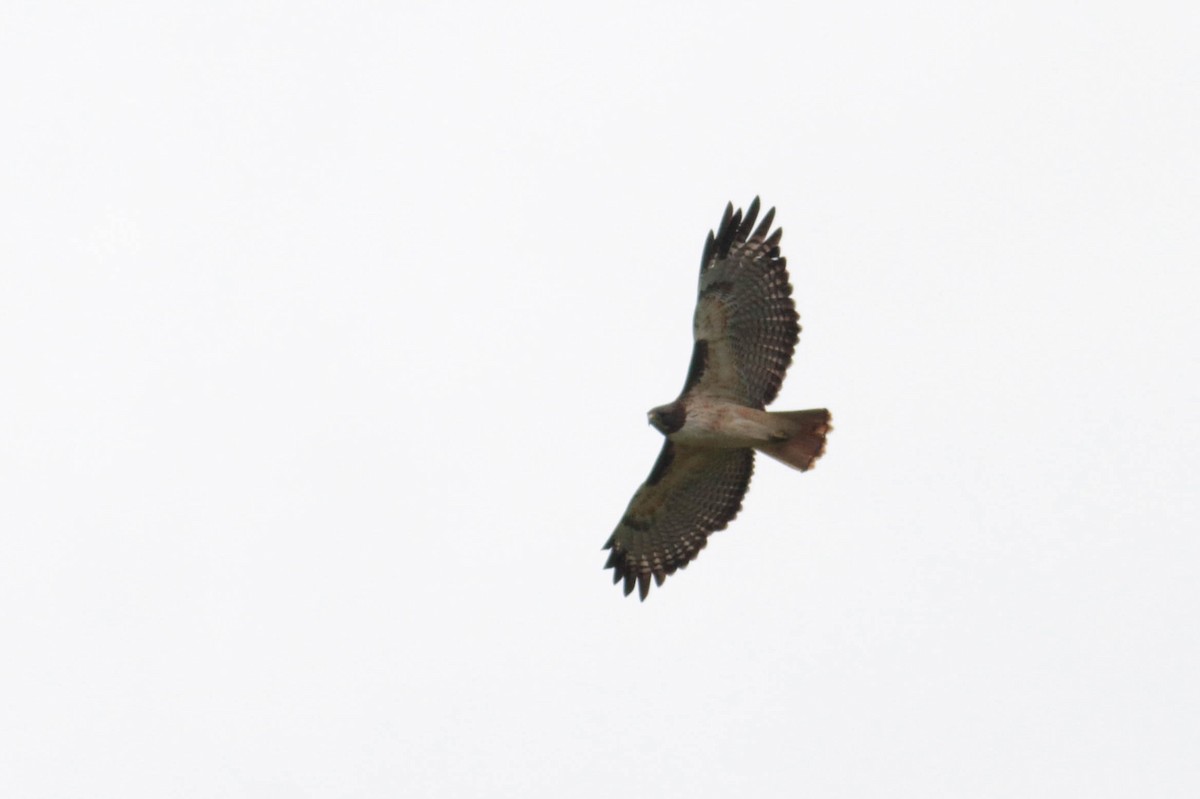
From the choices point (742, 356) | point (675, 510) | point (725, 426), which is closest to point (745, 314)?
point (742, 356)

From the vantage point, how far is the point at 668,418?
16.8 m

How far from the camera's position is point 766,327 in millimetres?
16828

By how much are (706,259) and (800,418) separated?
1556 millimetres

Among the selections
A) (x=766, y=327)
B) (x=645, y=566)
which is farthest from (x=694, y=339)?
(x=645, y=566)

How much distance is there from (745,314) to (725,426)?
38.0 inches

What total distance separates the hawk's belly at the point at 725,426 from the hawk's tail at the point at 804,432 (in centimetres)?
11

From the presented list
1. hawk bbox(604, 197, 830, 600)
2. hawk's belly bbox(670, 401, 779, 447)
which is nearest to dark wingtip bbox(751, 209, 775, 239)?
hawk bbox(604, 197, 830, 600)

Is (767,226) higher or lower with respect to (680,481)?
higher

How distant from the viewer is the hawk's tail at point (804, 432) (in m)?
16.5

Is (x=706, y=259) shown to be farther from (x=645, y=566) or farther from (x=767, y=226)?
(x=645, y=566)

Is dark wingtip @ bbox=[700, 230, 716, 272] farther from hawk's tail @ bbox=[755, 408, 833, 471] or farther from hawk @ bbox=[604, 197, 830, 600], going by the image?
hawk's tail @ bbox=[755, 408, 833, 471]

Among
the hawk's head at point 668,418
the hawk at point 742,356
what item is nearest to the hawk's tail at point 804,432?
the hawk at point 742,356

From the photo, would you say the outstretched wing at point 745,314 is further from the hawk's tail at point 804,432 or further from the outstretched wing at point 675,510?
the outstretched wing at point 675,510

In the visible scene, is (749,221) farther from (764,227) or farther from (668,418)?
(668,418)
